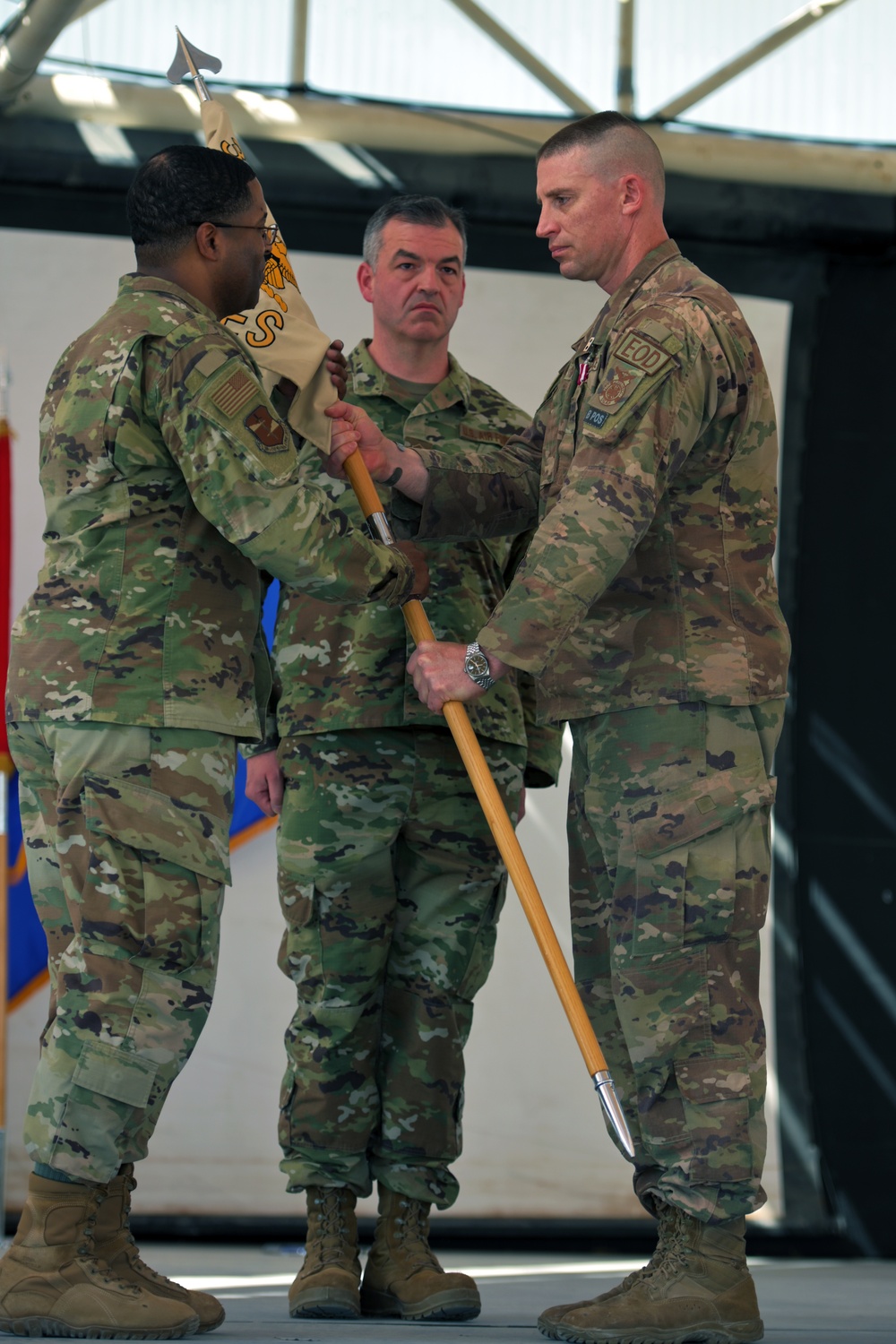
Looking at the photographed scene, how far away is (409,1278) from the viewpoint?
8.68 feet

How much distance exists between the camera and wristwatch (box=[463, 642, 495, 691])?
2404 mm

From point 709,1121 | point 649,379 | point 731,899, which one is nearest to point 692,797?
point 731,899

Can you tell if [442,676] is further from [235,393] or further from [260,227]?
[260,227]

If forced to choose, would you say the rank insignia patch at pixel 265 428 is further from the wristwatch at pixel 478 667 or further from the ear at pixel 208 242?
the wristwatch at pixel 478 667

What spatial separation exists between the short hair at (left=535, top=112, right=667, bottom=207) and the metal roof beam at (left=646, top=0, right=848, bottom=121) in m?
1.77

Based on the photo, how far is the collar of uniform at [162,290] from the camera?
2.31 metres

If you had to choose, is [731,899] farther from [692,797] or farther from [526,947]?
[526,947]

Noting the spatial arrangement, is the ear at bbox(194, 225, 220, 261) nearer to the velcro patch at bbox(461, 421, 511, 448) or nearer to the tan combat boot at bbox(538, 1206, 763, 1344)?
the velcro patch at bbox(461, 421, 511, 448)

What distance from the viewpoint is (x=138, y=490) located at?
2248mm

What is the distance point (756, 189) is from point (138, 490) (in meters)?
2.65

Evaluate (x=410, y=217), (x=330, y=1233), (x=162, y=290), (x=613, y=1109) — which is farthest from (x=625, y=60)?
(x=330, y=1233)

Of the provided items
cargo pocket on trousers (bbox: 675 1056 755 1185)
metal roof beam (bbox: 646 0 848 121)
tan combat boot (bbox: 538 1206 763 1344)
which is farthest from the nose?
metal roof beam (bbox: 646 0 848 121)

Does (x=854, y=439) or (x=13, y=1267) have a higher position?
(x=854, y=439)

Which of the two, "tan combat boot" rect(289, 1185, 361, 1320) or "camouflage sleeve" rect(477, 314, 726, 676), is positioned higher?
"camouflage sleeve" rect(477, 314, 726, 676)
